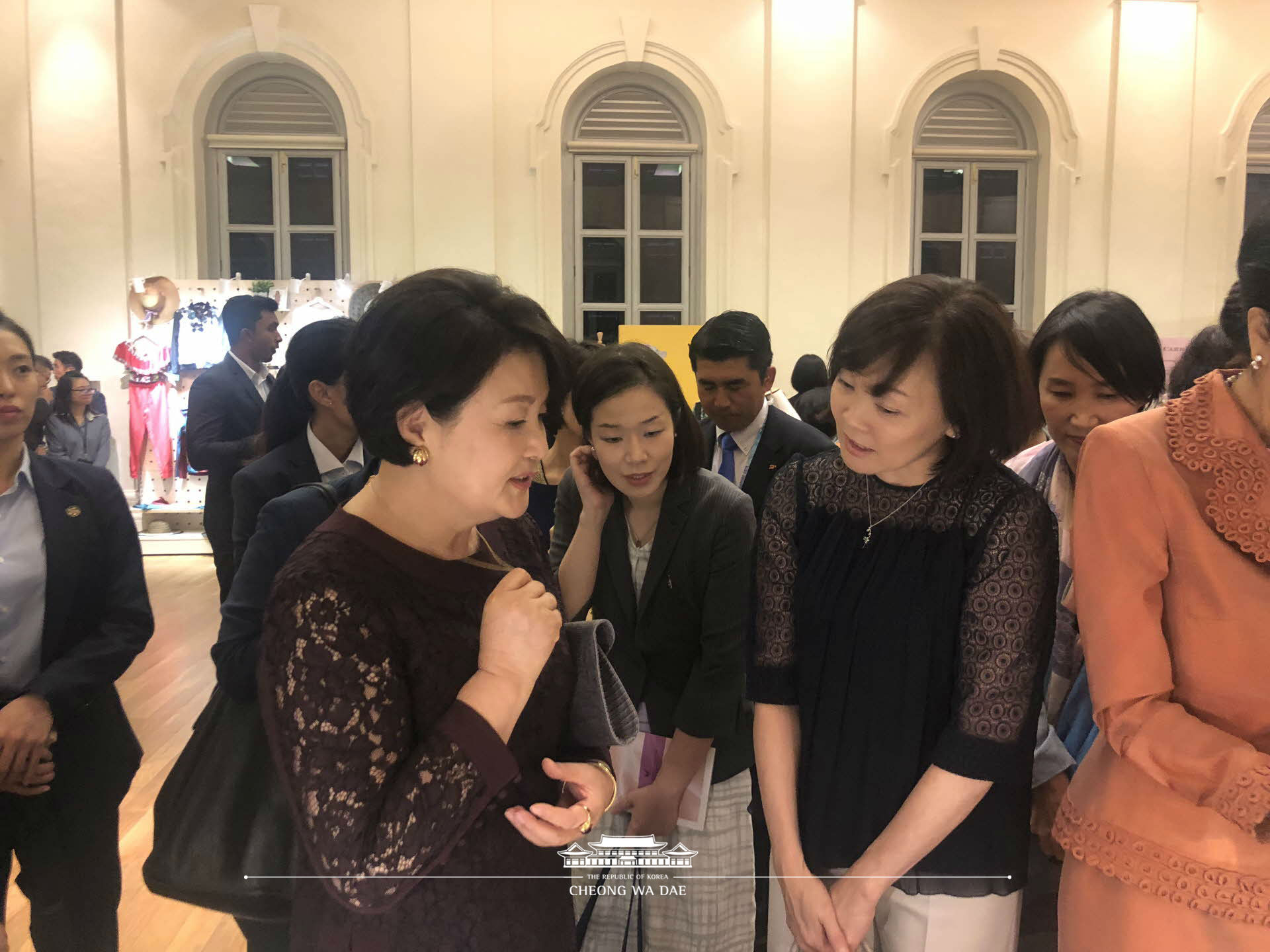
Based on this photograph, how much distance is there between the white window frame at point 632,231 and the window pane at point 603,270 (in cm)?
2

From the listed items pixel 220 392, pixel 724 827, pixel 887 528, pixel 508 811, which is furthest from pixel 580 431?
pixel 220 392

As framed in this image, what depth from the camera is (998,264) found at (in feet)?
A: 22.6

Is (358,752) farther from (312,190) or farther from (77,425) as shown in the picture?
(312,190)

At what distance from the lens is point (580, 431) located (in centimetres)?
225

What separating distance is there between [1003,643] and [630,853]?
715mm

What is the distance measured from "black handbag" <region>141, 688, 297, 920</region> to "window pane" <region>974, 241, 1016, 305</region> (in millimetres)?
6725

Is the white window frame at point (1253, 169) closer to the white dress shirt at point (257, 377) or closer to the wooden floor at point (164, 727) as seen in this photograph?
the white dress shirt at point (257, 377)

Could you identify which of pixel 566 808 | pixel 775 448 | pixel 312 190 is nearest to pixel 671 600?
pixel 566 808

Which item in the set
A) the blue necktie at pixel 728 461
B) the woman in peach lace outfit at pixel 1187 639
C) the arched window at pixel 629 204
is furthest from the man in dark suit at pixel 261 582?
the arched window at pixel 629 204

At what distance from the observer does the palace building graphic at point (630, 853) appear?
129cm

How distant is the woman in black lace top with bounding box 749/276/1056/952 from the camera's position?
3.67 feet

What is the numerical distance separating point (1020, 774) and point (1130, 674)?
0.78 feet

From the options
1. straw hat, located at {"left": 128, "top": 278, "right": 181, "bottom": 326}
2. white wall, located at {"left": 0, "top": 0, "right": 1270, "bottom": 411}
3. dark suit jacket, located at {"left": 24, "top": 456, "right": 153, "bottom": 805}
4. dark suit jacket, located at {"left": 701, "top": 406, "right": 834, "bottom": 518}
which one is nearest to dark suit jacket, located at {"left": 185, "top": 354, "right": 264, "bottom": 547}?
dark suit jacket, located at {"left": 24, "top": 456, "right": 153, "bottom": 805}

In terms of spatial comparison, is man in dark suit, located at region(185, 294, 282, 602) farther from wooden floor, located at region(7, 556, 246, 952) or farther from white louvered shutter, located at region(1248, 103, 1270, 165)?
white louvered shutter, located at region(1248, 103, 1270, 165)
